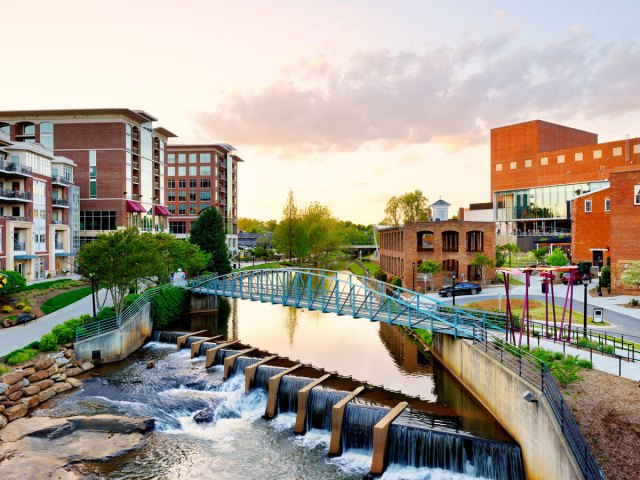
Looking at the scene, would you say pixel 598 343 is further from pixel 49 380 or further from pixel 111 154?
pixel 111 154

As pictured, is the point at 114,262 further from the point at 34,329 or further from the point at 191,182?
the point at 191,182

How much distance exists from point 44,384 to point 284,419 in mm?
11436

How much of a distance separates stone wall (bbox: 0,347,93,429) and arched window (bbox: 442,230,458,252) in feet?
114

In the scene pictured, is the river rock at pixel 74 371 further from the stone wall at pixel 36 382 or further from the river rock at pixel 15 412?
the river rock at pixel 15 412

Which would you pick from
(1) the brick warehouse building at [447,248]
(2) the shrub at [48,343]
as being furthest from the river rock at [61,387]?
(1) the brick warehouse building at [447,248]

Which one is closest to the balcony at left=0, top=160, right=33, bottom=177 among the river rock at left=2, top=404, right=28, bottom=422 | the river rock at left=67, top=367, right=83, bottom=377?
the river rock at left=67, top=367, right=83, bottom=377

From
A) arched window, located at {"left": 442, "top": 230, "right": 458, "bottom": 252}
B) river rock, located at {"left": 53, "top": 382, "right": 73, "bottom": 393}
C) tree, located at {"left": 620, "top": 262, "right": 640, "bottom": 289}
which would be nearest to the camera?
river rock, located at {"left": 53, "top": 382, "right": 73, "bottom": 393}

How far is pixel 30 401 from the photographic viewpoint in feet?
65.6

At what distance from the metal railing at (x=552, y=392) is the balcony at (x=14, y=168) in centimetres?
4511

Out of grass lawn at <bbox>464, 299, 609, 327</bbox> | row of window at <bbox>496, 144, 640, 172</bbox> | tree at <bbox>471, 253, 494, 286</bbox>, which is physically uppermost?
row of window at <bbox>496, 144, 640, 172</bbox>

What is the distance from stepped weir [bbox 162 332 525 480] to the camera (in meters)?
15.4

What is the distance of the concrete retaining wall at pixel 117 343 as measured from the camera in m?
26.0

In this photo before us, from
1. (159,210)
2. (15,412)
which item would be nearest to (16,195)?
(159,210)

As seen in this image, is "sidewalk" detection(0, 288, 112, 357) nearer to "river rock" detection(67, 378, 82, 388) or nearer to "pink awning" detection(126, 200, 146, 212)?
"river rock" detection(67, 378, 82, 388)
